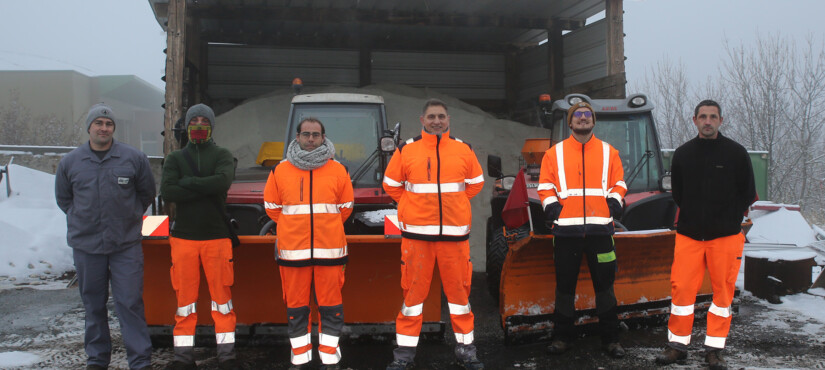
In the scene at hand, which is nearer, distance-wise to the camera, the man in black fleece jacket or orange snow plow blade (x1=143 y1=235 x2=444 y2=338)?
the man in black fleece jacket

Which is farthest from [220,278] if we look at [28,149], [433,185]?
[28,149]

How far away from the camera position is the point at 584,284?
196 inches

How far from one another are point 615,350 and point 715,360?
2.15 ft

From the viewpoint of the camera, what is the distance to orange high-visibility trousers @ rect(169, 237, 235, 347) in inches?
161

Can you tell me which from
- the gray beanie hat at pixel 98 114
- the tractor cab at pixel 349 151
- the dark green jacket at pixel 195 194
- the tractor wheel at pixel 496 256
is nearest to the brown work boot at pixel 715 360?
the tractor wheel at pixel 496 256

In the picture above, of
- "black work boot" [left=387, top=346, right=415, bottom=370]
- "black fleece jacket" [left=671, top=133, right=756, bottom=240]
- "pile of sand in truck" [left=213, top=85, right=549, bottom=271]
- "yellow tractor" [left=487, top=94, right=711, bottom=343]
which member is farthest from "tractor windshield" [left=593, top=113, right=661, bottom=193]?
"pile of sand in truck" [left=213, top=85, right=549, bottom=271]

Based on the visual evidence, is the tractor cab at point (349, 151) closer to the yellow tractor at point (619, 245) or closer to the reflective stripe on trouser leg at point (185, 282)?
the yellow tractor at point (619, 245)

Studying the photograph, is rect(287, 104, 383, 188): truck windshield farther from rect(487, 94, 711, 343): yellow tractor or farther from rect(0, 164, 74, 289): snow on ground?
rect(0, 164, 74, 289): snow on ground

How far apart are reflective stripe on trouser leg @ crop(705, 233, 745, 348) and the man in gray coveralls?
390 cm

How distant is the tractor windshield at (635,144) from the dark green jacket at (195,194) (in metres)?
3.82

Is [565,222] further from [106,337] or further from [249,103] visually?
[249,103]

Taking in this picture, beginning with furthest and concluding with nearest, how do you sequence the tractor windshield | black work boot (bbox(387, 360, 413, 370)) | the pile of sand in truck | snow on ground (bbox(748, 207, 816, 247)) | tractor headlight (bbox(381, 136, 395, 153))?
the pile of sand in truck → snow on ground (bbox(748, 207, 816, 247)) → the tractor windshield → tractor headlight (bbox(381, 136, 395, 153)) → black work boot (bbox(387, 360, 413, 370))

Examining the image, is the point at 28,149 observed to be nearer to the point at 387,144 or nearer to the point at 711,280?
the point at 387,144

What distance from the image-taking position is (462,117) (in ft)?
45.4
